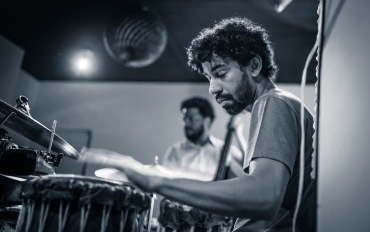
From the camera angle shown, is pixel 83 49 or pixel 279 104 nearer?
pixel 279 104

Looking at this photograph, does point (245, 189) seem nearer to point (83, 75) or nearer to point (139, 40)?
point (139, 40)

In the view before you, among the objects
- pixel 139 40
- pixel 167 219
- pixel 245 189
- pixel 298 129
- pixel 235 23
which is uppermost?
pixel 139 40

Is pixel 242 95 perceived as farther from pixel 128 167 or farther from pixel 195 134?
pixel 195 134

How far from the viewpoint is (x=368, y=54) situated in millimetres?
1002

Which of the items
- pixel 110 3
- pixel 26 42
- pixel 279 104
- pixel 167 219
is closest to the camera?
pixel 279 104

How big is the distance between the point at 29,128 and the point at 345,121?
1.73 m

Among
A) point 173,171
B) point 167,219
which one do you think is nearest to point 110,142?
point 173,171

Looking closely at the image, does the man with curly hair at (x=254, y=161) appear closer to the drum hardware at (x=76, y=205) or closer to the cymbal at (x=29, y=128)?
the drum hardware at (x=76, y=205)

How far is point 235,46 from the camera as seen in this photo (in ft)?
5.83

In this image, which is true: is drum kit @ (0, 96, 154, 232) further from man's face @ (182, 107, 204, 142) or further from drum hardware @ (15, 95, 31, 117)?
man's face @ (182, 107, 204, 142)

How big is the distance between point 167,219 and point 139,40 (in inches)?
77.8

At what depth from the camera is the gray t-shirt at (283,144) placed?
1188 mm

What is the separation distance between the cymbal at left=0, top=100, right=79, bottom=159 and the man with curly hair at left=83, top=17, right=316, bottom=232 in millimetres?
958

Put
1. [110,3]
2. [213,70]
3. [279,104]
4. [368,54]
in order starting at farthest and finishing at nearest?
[110,3]
[213,70]
[279,104]
[368,54]
